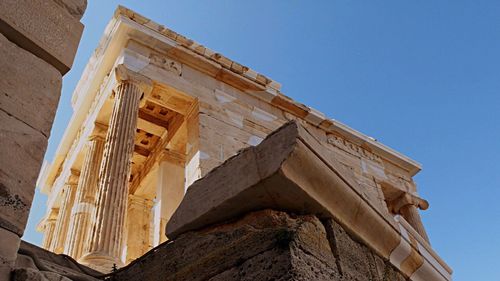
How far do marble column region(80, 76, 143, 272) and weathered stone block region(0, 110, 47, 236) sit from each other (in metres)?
6.37

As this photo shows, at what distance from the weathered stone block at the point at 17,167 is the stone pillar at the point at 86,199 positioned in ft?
26.0

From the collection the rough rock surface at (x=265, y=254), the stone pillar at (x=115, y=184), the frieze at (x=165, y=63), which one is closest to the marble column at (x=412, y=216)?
the frieze at (x=165, y=63)

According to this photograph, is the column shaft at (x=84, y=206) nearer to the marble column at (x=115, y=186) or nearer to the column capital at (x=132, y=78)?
the marble column at (x=115, y=186)

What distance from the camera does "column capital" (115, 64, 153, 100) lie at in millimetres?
11117

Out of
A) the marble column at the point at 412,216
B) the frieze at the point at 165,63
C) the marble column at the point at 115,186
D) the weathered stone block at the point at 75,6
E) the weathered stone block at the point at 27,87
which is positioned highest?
the frieze at the point at 165,63

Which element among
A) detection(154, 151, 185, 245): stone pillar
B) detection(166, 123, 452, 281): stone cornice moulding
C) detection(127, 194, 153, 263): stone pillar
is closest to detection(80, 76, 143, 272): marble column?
detection(154, 151, 185, 245): stone pillar

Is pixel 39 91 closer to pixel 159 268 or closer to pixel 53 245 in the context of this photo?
pixel 159 268

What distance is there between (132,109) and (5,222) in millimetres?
9118

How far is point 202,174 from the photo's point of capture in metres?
10.4

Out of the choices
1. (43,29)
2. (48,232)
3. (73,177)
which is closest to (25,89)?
(43,29)

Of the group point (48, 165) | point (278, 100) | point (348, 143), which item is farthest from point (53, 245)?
point (348, 143)

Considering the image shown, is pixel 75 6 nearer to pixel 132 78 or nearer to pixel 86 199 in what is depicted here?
pixel 132 78

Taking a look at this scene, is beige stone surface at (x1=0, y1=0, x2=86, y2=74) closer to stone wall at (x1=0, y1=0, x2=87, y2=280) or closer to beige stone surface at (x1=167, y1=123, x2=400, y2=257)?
stone wall at (x1=0, y1=0, x2=87, y2=280)

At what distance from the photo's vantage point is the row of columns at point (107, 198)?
8820mm
